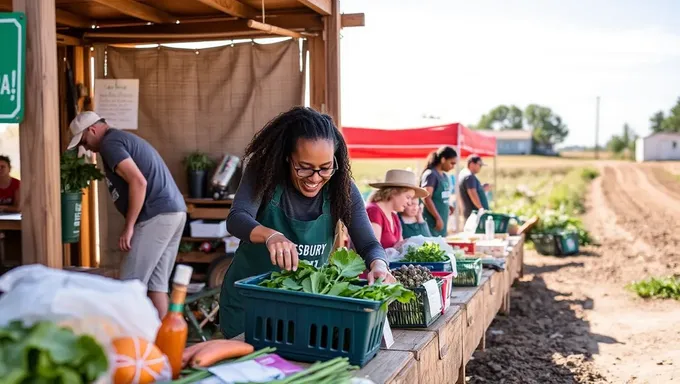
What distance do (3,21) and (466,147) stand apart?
10558 mm

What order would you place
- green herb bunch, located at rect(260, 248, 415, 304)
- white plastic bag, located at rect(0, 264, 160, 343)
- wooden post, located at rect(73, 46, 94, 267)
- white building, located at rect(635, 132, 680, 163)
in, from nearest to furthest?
white plastic bag, located at rect(0, 264, 160, 343), green herb bunch, located at rect(260, 248, 415, 304), wooden post, located at rect(73, 46, 94, 267), white building, located at rect(635, 132, 680, 163)

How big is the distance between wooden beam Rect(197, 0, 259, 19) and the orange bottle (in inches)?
150

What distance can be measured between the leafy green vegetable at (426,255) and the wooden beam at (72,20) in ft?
12.2

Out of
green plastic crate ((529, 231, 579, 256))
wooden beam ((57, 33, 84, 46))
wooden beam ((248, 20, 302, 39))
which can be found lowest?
green plastic crate ((529, 231, 579, 256))

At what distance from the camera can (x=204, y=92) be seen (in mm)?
7117

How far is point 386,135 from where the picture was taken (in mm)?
12445

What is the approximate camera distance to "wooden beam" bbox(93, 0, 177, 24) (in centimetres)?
597

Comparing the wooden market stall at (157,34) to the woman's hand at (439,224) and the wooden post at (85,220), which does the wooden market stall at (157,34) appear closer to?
the wooden post at (85,220)

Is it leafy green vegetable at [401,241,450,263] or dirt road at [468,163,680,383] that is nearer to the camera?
leafy green vegetable at [401,241,450,263]

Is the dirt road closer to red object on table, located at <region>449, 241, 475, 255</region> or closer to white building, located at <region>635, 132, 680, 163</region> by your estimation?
red object on table, located at <region>449, 241, 475, 255</region>

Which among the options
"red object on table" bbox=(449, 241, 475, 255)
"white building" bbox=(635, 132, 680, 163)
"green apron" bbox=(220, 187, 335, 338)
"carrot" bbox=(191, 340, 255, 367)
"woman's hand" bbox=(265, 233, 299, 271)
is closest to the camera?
"carrot" bbox=(191, 340, 255, 367)

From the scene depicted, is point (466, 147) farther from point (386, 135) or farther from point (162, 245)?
point (162, 245)

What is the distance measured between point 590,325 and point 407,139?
179 inches

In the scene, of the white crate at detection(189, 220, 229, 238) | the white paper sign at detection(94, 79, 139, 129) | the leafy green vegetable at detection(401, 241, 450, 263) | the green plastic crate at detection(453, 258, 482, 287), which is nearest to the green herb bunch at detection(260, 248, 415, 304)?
the leafy green vegetable at detection(401, 241, 450, 263)
